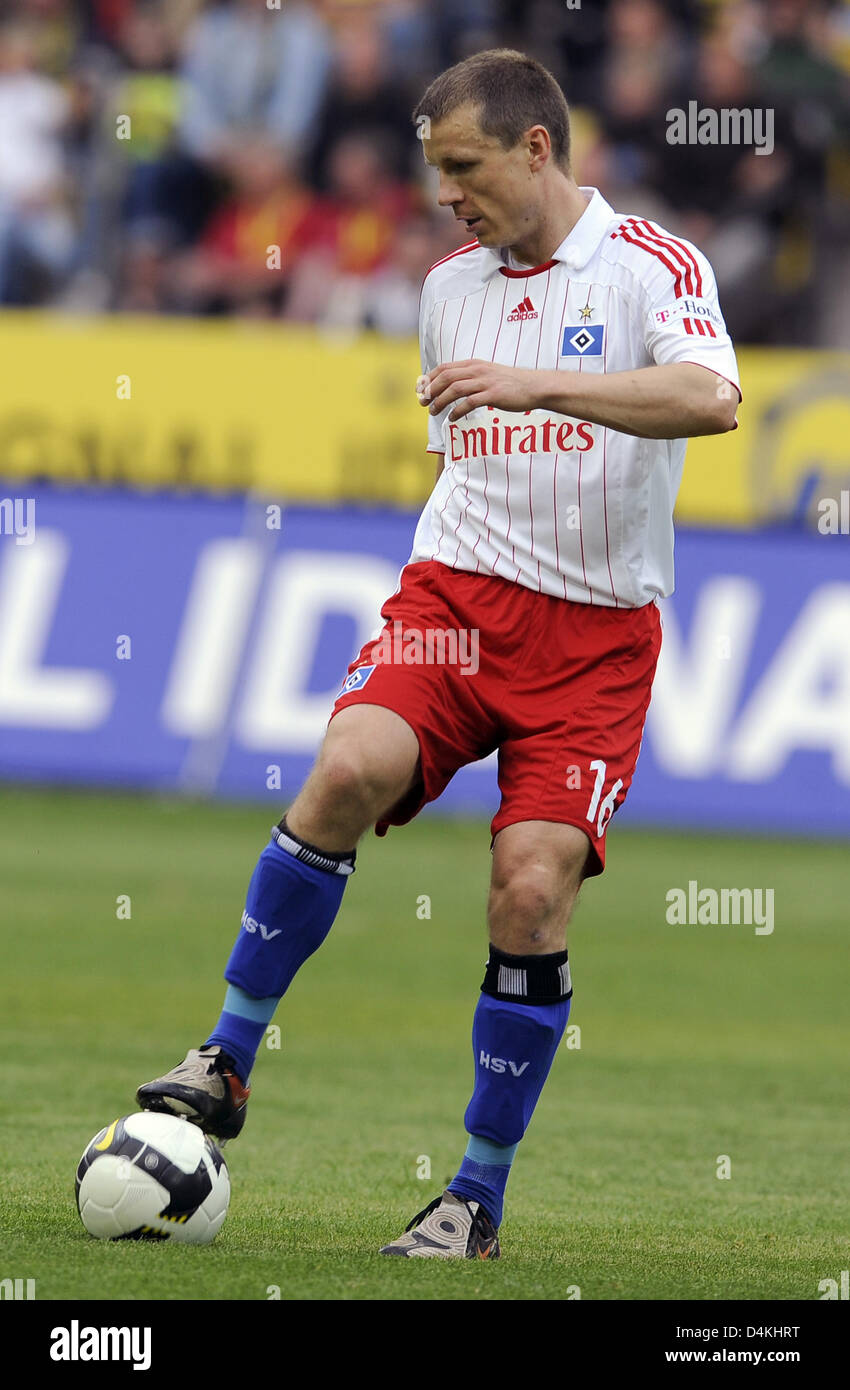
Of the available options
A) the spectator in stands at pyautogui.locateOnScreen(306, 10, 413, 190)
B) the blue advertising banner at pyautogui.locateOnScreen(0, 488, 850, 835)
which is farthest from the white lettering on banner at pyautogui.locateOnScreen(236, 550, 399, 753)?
the spectator in stands at pyautogui.locateOnScreen(306, 10, 413, 190)

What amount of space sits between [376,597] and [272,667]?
697 mm

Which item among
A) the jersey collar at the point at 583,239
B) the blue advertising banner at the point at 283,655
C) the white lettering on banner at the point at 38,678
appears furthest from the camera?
the white lettering on banner at the point at 38,678

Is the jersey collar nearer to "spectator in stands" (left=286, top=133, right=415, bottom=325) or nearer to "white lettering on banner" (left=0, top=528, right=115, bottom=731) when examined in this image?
"white lettering on banner" (left=0, top=528, right=115, bottom=731)

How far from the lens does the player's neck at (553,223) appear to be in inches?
191

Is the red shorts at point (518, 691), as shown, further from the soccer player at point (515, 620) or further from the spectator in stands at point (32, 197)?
the spectator in stands at point (32, 197)

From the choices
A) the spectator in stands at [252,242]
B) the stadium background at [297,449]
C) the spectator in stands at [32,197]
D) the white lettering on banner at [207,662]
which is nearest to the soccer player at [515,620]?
the stadium background at [297,449]

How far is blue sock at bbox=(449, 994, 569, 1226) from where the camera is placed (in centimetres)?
470

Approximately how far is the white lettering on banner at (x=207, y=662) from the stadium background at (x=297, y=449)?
2 cm

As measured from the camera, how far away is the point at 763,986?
29.1 feet

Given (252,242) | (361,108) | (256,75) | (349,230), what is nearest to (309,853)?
(349,230)

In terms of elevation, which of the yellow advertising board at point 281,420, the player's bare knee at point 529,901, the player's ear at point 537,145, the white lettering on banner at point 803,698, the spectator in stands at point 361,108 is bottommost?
the player's bare knee at point 529,901

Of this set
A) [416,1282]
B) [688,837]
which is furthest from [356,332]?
[416,1282]

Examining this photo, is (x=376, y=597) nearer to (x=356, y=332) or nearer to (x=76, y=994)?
(x=356, y=332)
